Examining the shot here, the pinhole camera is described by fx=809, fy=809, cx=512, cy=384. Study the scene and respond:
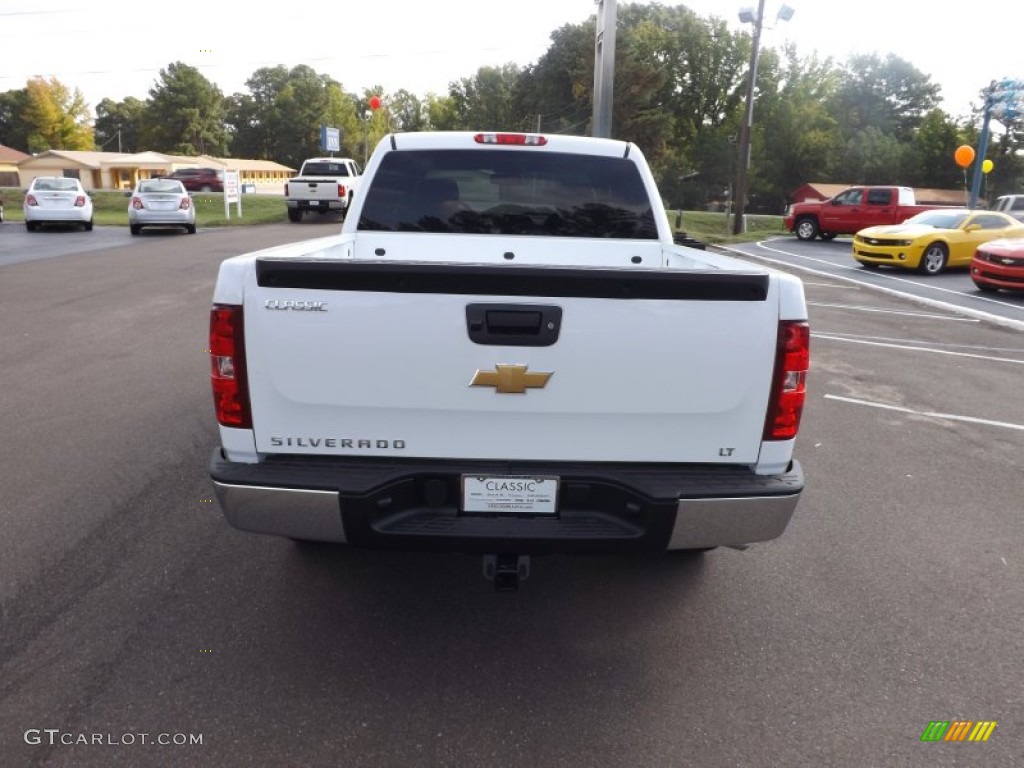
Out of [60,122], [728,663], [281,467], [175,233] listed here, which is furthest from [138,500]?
[60,122]

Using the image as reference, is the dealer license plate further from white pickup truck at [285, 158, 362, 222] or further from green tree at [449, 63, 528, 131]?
green tree at [449, 63, 528, 131]

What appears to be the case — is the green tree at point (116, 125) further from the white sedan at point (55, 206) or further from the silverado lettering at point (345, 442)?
the silverado lettering at point (345, 442)

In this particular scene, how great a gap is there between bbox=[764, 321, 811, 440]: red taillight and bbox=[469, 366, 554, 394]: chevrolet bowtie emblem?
2.64 feet

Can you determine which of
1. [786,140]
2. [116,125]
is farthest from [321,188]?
[116,125]

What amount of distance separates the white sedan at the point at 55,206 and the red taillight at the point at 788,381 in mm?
25706

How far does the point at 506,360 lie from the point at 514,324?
0.13 metres

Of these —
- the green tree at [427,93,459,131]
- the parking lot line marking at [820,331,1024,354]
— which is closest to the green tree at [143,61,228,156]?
the green tree at [427,93,459,131]

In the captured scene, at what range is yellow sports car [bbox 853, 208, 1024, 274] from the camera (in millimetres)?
18297

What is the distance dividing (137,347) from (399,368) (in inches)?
269

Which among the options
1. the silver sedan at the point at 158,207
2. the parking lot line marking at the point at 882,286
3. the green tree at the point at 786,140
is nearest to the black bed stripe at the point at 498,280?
the parking lot line marking at the point at 882,286

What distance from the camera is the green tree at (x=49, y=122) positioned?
94062 mm

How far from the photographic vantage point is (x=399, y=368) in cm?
275

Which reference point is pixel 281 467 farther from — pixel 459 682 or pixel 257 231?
pixel 257 231

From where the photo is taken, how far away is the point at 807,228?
28750mm
